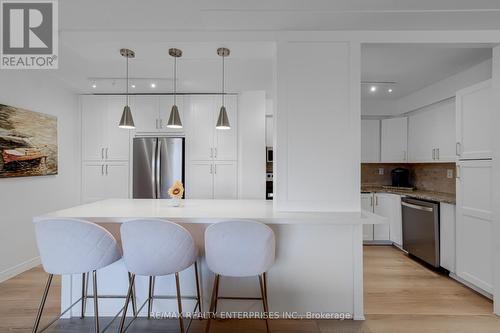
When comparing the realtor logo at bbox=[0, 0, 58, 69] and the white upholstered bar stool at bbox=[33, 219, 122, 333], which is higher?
the realtor logo at bbox=[0, 0, 58, 69]

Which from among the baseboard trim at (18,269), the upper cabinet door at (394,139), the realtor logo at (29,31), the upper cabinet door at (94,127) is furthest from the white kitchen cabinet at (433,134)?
the baseboard trim at (18,269)

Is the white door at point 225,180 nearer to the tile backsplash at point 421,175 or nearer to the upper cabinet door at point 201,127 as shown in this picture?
the upper cabinet door at point 201,127

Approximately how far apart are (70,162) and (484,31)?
511 cm

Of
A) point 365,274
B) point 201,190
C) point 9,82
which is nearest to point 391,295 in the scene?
point 365,274

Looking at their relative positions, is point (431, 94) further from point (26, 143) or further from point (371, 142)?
point (26, 143)

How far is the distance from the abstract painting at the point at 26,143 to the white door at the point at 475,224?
192 inches

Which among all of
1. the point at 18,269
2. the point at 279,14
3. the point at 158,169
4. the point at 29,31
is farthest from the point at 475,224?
the point at 18,269

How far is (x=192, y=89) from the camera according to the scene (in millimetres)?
4016

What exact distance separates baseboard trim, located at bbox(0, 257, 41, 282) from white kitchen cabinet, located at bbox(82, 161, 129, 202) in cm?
118

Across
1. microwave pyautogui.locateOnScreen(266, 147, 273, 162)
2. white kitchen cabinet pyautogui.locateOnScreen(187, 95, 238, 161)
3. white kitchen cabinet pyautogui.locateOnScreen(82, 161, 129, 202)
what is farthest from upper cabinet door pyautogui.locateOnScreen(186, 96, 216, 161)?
white kitchen cabinet pyautogui.locateOnScreen(82, 161, 129, 202)

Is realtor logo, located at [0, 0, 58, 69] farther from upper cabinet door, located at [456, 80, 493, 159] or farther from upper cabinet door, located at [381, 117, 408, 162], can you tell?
upper cabinet door, located at [381, 117, 408, 162]

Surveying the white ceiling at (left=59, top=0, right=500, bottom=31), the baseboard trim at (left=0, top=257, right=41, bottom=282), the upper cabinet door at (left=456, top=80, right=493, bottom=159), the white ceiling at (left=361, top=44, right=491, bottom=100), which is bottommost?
the baseboard trim at (left=0, top=257, right=41, bottom=282)

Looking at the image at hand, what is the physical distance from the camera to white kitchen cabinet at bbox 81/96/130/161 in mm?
4160

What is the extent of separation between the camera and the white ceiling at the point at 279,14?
78.3 inches
